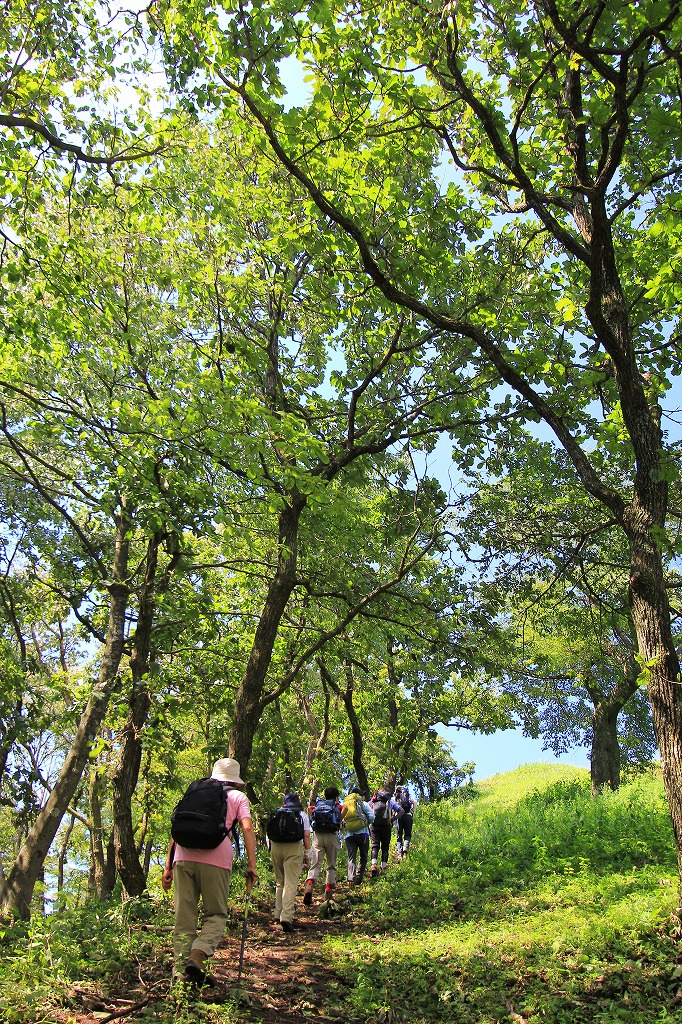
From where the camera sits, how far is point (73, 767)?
1163cm

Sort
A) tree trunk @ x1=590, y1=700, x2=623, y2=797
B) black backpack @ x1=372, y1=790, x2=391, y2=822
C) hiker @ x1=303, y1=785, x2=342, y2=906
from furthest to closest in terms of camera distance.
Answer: tree trunk @ x1=590, y1=700, x2=623, y2=797 → black backpack @ x1=372, y1=790, x2=391, y2=822 → hiker @ x1=303, y1=785, x2=342, y2=906

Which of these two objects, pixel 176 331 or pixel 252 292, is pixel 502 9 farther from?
pixel 176 331

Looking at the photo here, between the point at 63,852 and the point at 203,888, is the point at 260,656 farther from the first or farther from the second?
the point at 63,852

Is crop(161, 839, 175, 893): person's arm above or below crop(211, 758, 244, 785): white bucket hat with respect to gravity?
below

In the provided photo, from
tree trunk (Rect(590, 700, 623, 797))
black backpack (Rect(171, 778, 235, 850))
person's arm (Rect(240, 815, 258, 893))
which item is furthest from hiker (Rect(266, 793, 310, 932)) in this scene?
tree trunk (Rect(590, 700, 623, 797))

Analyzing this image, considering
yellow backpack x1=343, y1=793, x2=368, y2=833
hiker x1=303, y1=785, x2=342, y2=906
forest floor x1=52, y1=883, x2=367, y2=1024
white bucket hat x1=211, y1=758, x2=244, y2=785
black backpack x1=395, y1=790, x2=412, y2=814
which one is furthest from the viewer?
black backpack x1=395, y1=790, x2=412, y2=814

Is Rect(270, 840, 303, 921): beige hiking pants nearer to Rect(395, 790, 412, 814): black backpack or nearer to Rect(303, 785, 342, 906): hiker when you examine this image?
Rect(303, 785, 342, 906): hiker

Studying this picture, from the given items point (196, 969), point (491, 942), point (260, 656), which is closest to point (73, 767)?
point (260, 656)

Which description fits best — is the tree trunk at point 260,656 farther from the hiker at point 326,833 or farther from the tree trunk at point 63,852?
the tree trunk at point 63,852

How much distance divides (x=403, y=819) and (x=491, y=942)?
9.42 metres

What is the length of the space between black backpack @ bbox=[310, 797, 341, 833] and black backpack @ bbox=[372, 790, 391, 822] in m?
2.65

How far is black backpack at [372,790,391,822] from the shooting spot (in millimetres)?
14930

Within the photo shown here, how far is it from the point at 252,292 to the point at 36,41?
500 cm

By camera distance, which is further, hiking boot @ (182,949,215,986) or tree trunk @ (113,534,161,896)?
tree trunk @ (113,534,161,896)
